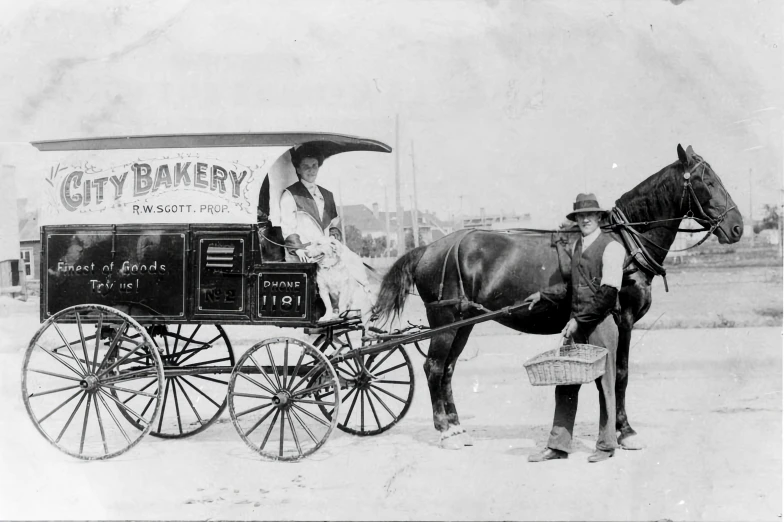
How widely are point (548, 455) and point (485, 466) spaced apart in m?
0.54

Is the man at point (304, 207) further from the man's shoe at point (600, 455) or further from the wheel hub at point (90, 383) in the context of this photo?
the man's shoe at point (600, 455)

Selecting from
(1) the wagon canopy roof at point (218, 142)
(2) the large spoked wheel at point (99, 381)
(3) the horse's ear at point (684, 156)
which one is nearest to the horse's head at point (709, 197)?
(3) the horse's ear at point (684, 156)

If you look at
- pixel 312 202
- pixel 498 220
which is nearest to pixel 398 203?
pixel 498 220

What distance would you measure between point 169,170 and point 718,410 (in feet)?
19.0

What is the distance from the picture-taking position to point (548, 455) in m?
6.02

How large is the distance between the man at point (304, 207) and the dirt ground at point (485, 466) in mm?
1914

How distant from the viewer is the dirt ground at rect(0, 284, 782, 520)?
5.67m

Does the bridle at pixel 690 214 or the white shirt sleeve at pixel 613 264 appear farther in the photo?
the bridle at pixel 690 214

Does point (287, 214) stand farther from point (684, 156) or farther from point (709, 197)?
point (709, 197)

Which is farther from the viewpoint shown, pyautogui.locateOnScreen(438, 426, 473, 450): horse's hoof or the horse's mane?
pyautogui.locateOnScreen(438, 426, 473, 450): horse's hoof

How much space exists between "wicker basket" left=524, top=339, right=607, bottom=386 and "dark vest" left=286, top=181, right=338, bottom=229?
2307 millimetres

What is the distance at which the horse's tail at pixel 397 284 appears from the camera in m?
6.76

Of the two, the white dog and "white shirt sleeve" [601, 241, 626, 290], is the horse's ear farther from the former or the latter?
the white dog

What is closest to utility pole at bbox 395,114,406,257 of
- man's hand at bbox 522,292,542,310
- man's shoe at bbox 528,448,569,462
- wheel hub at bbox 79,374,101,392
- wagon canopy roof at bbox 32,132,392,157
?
wagon canopy roof at bbox 32,132,392,157
